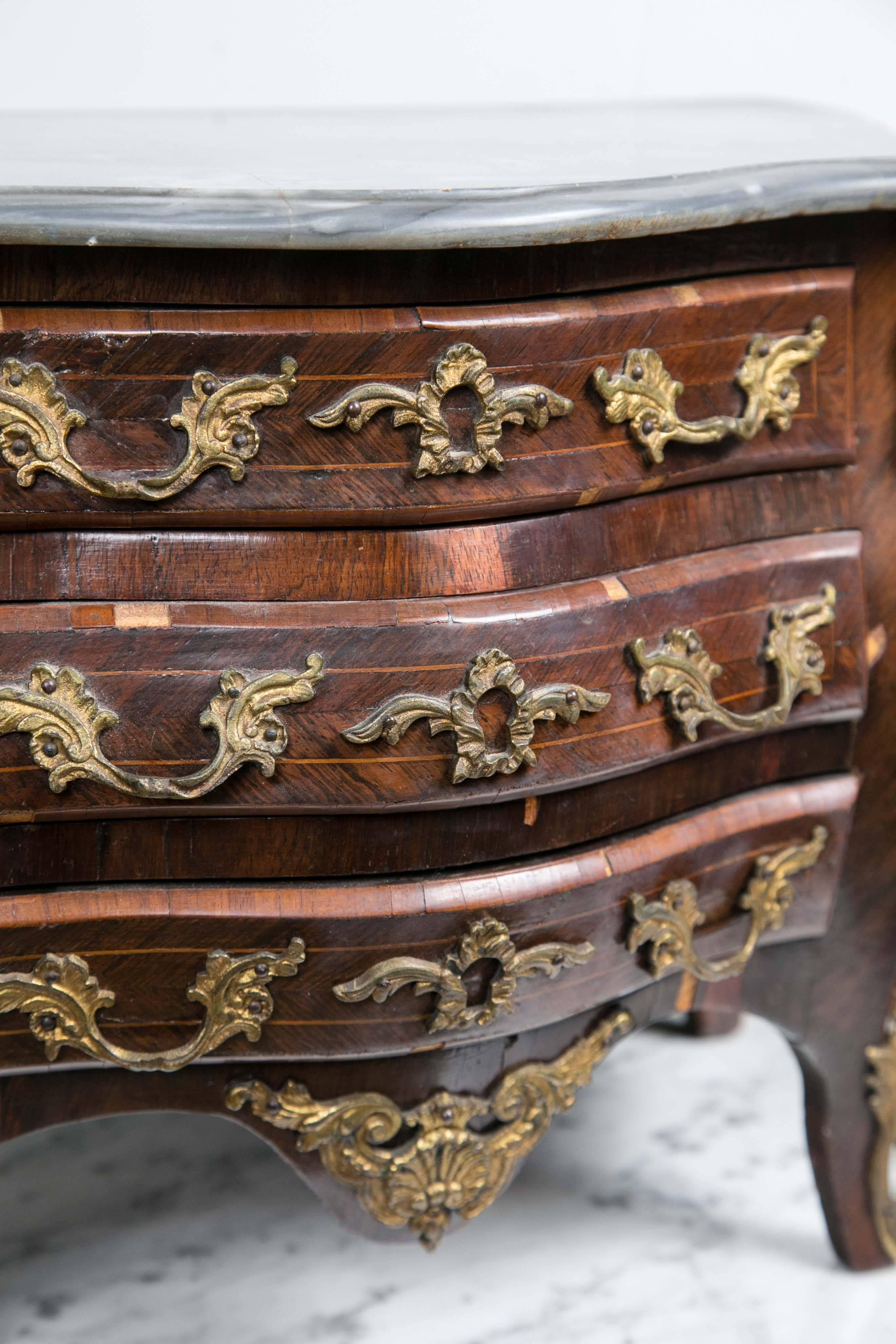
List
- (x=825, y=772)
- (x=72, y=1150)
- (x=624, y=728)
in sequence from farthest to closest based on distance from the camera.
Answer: (x=72, y=1150) → (x=825, y=772) → (x=624, y=728)

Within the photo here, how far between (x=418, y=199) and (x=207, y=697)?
248 millimetres

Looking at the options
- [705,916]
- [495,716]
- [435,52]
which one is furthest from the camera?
[435,52]

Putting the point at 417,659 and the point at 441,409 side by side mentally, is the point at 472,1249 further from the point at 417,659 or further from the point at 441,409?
the point at 441,409

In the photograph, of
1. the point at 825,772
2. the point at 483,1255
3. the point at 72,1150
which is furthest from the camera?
the point at 72,1150

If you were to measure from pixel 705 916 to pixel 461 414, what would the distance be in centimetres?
34

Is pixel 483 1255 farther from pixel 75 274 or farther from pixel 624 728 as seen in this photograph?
pixel 75 274

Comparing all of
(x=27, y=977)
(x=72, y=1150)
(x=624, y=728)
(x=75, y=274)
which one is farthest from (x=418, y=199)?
(x=72, y=1150)

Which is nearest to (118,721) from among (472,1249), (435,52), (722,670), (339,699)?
(339,699)

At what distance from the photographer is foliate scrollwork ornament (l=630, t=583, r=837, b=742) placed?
78 centimetres

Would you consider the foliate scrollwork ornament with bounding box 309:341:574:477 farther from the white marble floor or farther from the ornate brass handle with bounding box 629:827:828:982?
the white marble floor

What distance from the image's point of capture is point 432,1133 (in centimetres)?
85

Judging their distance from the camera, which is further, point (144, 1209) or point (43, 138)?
point (144, 1209)

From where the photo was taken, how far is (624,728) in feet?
2.58

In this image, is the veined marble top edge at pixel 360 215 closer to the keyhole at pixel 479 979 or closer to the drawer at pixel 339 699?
the drawer at pixel 339 699
